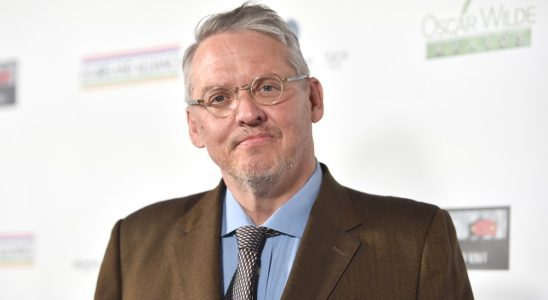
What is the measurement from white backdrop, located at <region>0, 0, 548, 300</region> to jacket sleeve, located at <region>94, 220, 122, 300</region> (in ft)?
1.89

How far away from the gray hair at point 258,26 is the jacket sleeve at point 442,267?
482 mm

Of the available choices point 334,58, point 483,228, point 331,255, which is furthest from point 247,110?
point 483,228

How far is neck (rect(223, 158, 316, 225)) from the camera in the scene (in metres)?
1.74

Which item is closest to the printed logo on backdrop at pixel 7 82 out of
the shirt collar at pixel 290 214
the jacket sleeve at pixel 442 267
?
the shirt collar at pixel 290 214

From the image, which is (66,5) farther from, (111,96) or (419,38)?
(419,38)

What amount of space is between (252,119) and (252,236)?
0.88 feet

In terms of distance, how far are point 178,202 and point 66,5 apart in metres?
1.17

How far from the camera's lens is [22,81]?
285 cm

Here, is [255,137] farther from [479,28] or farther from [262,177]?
[479,28]

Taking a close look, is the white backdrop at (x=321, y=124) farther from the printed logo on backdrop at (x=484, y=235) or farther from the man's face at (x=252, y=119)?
the man's face at (x=252, y=119)

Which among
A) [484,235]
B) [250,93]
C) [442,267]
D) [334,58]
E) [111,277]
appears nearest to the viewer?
[442,267]

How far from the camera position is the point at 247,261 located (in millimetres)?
1685

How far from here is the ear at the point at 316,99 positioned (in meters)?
1.85

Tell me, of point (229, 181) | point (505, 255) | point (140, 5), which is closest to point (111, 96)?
point (140, 5)
